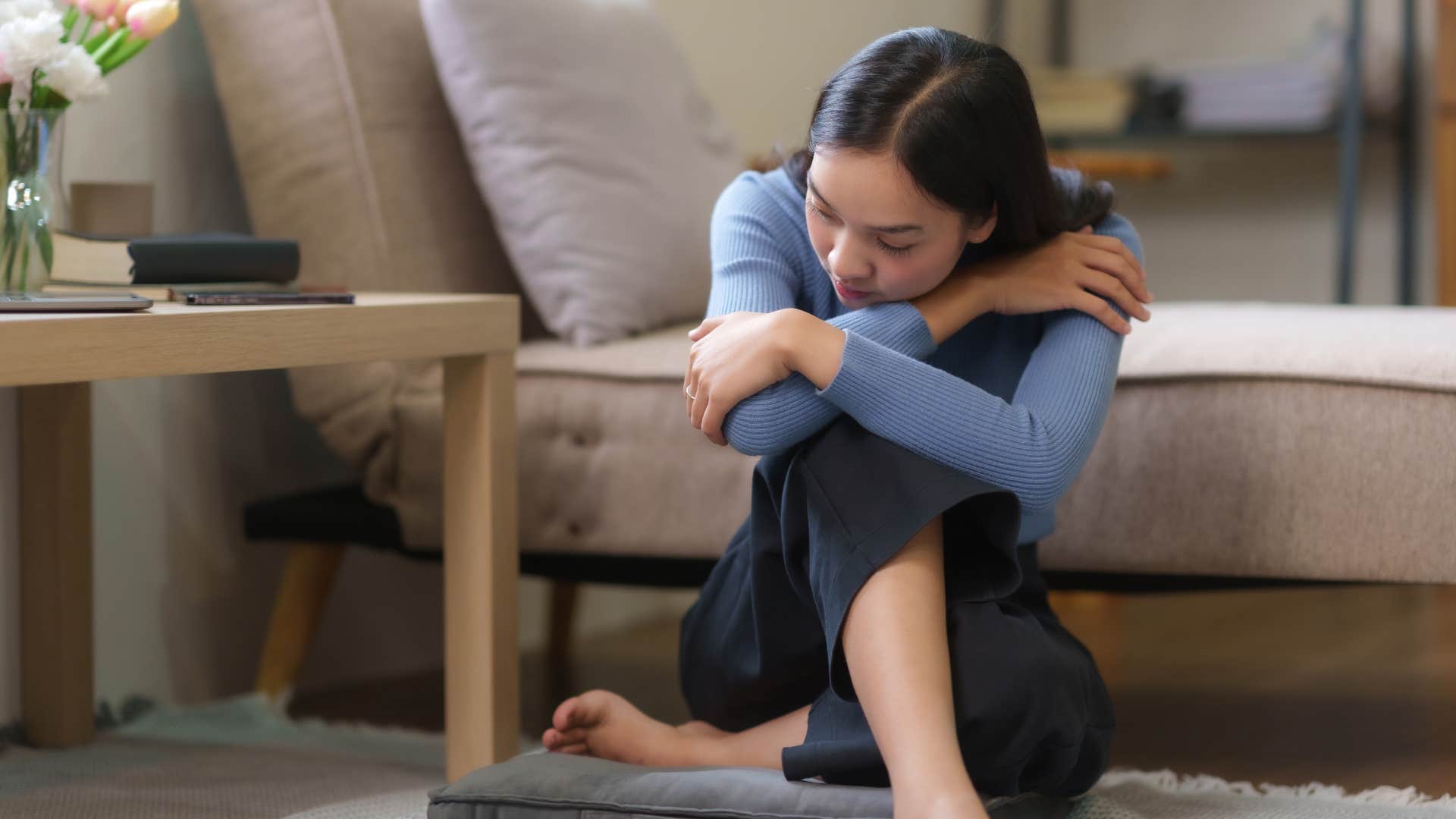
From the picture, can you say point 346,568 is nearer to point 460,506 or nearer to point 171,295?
point 460,506

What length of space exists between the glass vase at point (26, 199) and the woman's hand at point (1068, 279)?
0.67 metres

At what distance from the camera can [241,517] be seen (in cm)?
156

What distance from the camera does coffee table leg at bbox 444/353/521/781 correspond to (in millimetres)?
1213

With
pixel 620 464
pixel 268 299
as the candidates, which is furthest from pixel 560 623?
pixel 268 299

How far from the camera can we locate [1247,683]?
5.58ft

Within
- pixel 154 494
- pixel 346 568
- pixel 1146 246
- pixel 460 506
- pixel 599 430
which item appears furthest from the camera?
pixel 1146 246

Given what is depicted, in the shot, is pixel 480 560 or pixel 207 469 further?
pixel 207 469

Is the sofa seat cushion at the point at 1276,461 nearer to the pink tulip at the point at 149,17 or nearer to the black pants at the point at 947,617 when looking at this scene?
the black pants at the point at 947,617

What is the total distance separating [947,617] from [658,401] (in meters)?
0.44

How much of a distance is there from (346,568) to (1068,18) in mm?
2178

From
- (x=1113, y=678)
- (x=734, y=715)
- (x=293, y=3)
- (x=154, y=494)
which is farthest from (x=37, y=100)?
(x=1113, y=678)

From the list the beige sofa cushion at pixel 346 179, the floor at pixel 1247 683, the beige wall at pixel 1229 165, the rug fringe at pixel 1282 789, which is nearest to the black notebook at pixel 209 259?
the beige sofa cushion at pixel 346 179

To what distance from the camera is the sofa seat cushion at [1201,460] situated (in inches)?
45.0

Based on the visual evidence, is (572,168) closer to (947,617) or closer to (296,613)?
(296,613)
